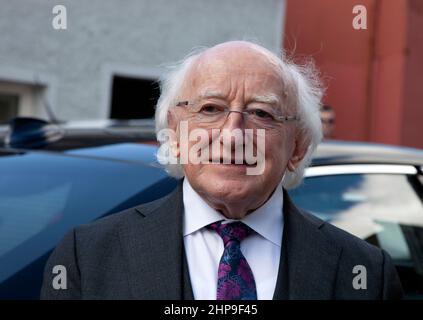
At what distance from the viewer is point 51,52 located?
803 centimetres

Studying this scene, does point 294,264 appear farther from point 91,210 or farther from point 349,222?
point 349,222

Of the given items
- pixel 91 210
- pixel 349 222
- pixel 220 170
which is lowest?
pixel 349 222

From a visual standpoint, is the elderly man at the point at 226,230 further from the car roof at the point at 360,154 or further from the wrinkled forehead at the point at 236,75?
the car roof at the point at 360,154

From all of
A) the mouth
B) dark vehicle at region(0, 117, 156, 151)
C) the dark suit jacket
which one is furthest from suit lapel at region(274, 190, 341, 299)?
dark vehicle at region(0, 117, 156, 151)

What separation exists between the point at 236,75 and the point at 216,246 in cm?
46

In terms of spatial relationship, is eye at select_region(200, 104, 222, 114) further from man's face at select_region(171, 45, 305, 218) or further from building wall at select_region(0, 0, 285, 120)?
building wall at select_region(0, 0, 285, 120)

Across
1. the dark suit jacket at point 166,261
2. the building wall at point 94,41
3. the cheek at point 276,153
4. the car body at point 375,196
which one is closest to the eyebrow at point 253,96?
the cheek at point 276,153

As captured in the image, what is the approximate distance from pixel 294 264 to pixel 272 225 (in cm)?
13

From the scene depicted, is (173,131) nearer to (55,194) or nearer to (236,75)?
(236,75)

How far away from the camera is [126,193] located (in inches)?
86.5

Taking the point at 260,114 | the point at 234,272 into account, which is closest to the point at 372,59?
the point at 260,114

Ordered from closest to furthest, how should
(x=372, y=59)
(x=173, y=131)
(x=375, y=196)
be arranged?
(x=173, y=131)
(x=375, y=196)
(x=372, y=59)
